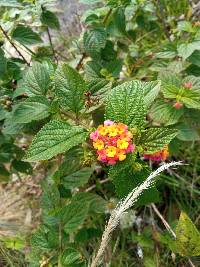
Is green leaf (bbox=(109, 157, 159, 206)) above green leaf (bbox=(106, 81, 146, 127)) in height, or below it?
below

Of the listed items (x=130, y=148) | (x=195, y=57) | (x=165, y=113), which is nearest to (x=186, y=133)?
(x=165, y=113)

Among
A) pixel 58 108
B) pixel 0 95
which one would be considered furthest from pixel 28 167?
pixel 58 108

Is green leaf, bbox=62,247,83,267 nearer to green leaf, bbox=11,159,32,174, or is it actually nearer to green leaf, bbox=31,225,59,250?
green leaf, bbox=31,225,59,250

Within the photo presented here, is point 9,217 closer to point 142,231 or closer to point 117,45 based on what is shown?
point 142,231

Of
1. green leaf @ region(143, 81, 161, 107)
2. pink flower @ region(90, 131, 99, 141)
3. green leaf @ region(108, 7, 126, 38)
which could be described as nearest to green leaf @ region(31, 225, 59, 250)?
pink flower @ region(90, 131, 99, 141)

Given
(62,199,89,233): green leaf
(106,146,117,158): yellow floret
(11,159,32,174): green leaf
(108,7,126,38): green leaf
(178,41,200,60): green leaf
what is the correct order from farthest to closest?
(11,159,32,174): green leaf
(108,7,126,38): green leaf
(178,41,200,60): green leaf
(62,199,89,233): green leaf
(106,146,117,158): yellow floret

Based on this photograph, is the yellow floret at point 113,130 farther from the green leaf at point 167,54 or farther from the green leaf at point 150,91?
the green leaf at point 167,54
